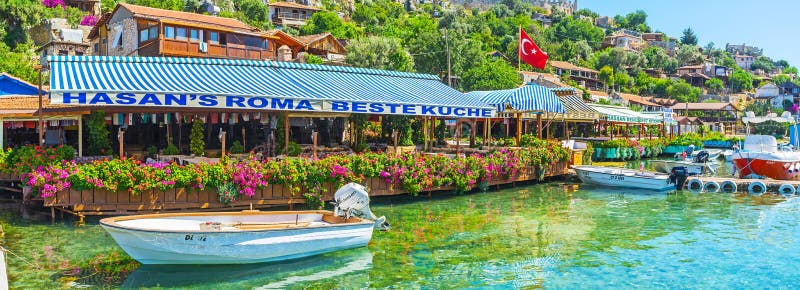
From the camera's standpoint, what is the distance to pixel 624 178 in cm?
2727

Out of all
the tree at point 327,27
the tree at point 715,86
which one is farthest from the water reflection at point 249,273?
the tree at point 715,86

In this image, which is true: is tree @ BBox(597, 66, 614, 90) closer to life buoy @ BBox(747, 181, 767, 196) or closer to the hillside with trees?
the hillside with trees

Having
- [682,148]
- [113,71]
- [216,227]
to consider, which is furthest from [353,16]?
[216,227]

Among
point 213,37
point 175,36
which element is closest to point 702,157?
point 213,37

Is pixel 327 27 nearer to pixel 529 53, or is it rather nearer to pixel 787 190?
pixel 529 53

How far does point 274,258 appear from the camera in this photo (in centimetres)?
1338

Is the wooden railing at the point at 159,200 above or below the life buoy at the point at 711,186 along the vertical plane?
above

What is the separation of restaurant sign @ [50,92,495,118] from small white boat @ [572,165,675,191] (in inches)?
287

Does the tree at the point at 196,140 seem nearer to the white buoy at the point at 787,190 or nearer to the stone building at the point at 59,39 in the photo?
the white buoy at the point at 787,190

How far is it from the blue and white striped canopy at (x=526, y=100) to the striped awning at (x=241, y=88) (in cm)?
230

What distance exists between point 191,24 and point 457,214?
2254 centimetres

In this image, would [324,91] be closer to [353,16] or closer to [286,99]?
[286,99]

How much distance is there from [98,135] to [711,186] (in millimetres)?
25189

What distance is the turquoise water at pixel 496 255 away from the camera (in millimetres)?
12539
